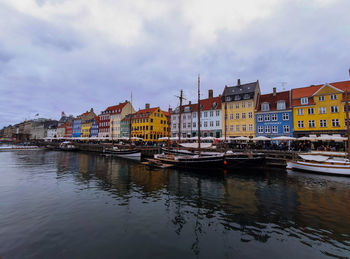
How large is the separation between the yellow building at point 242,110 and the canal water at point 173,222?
1150 inches

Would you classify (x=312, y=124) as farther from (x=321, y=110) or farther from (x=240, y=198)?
(x=240, y=198)

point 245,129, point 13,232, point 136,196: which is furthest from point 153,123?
point 13,232

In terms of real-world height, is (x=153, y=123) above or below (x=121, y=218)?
above

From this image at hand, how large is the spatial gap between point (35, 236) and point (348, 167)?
29.7 m

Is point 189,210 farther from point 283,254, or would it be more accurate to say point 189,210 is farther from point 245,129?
point 245,129

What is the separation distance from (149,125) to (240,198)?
53540 millimetres

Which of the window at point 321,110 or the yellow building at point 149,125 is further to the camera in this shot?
the yellow building at point 149,125

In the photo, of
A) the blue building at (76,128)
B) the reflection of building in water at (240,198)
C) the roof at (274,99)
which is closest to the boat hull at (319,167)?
the reflection of building in water at (240,198)

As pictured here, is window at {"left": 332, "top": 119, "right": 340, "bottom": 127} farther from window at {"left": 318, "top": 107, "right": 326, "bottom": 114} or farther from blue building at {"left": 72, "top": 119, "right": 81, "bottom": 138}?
blue building at {"left": 72, "top": 119, "right": 81, "bottom": 138}

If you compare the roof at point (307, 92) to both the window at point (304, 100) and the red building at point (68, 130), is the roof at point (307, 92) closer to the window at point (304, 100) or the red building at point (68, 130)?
the window at point (304, 100)

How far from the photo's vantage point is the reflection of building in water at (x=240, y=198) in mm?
11095

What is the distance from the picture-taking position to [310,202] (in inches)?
488

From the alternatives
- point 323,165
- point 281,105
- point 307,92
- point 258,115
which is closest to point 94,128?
point 258,115

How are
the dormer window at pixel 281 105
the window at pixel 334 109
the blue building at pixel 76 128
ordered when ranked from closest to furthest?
the window at pixel 334 109, the dormer window at pixel 281 105, the blue building at pixel 76 128
